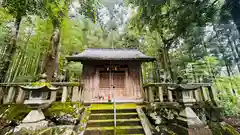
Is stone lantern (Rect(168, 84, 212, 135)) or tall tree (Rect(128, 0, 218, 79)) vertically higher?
tall tree (Rect(128, 0, 218, 79))

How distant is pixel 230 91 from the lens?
8211 millimetres

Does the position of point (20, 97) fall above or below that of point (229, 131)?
above

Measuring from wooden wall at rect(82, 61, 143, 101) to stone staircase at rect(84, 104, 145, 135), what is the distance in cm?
172

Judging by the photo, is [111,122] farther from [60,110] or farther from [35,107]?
[35,107]

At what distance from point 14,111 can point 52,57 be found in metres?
3.08

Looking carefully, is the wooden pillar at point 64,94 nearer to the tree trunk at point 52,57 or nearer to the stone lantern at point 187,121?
the tree trunk at point 52,57

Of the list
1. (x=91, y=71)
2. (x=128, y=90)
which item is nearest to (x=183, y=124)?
(x=128, y=90)

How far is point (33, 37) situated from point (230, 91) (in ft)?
52.9

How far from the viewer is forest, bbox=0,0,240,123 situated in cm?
487

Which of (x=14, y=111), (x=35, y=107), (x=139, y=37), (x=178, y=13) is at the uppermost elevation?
(x=139, y=37)

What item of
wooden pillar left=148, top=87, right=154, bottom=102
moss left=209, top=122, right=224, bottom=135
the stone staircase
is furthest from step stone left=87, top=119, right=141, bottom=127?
moss left=209, top=122, right=224, bottom=135

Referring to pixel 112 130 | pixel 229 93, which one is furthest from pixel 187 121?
A: pixel 229 93

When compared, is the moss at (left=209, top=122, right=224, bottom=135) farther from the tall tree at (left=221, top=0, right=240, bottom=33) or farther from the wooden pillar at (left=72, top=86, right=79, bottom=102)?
the wooden pillar at (left=72, top=86, right=79, bottom=102)

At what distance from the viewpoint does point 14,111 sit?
12.2ft
